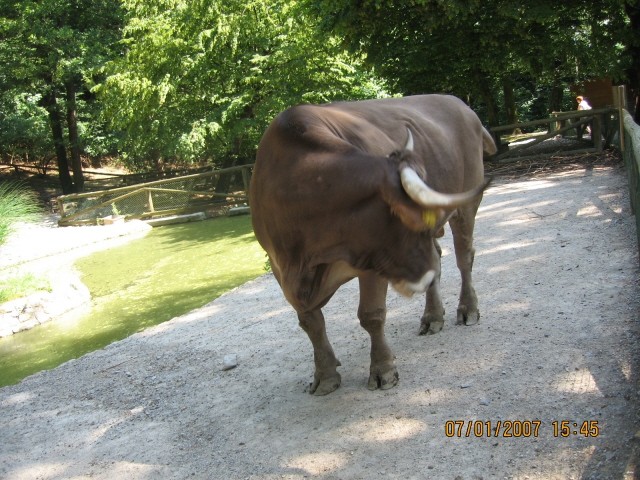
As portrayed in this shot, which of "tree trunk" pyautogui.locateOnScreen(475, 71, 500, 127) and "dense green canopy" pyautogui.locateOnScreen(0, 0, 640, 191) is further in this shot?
"tree trunk" pyautogui.locateOnScreen(475, 71, 500, 127)

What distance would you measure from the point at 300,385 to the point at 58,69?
72.9 feet

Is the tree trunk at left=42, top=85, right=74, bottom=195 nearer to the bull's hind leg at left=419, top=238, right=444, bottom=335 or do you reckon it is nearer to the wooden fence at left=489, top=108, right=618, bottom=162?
the wooden fence at left=489, top=108, right=618, bottom=162

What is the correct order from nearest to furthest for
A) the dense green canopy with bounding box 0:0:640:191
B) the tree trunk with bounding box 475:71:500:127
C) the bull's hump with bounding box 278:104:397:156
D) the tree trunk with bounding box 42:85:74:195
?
1. the bull's hump with bounding box 278:104:397:156
2. the dense green canopy with bounding box 0:0:640:191
3. the tree trunk with bounding box 475:71:500:127
4. the tree trunk with bounding box 42:85:74:195

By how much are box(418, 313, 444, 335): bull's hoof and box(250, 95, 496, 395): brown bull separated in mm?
962

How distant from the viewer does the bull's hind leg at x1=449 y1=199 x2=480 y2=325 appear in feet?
17.6

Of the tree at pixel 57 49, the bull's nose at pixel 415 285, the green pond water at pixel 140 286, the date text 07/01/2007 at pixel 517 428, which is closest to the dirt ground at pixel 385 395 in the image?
the date text 07/01/2007 at pixel 517 428

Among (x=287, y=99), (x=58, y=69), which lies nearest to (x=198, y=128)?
(x=287, y=99)

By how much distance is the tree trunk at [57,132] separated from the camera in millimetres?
27031

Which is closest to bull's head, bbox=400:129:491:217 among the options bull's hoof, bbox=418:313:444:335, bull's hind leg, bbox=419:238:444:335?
bull's hind leg, bbox=419:238:444:335

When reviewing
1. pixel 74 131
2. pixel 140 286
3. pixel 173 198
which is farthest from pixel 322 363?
pixel 74 131

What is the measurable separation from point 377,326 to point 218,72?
1494cm

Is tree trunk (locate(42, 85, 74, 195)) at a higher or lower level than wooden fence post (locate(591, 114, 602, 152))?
higher

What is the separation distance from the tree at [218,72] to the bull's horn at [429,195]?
1332cm

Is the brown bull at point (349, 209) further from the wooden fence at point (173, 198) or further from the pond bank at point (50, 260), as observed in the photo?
the wooden fence at point (173, 198)
